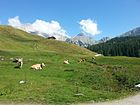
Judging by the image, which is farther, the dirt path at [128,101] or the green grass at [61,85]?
the green grass at [61,85]

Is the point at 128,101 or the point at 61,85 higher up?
the point at 61,85

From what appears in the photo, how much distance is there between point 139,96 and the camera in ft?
128

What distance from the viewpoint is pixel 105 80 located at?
4844cm

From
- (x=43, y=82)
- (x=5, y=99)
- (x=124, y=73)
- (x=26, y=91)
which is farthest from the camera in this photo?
(x=124, y=73)

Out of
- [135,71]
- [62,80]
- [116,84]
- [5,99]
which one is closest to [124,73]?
[135,71]

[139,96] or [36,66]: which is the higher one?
[36,66]

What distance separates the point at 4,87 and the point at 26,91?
353 centimetres

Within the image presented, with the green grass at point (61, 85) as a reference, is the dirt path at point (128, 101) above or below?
below

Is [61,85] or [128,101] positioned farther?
[61,85]

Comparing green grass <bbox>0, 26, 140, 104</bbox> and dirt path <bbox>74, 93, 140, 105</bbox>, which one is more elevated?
green grass <bbox>0, 26, 140, 104</bbox>

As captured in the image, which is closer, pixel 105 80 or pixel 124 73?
pixel 105 80

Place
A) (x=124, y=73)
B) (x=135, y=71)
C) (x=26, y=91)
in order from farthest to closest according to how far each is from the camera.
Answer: (x=135, y=71) < (x=124, y=73) < (x=26, y=91)

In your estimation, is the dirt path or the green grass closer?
the dirt path

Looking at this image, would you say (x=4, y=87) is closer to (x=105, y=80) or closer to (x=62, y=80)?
(x=62, y=80)
